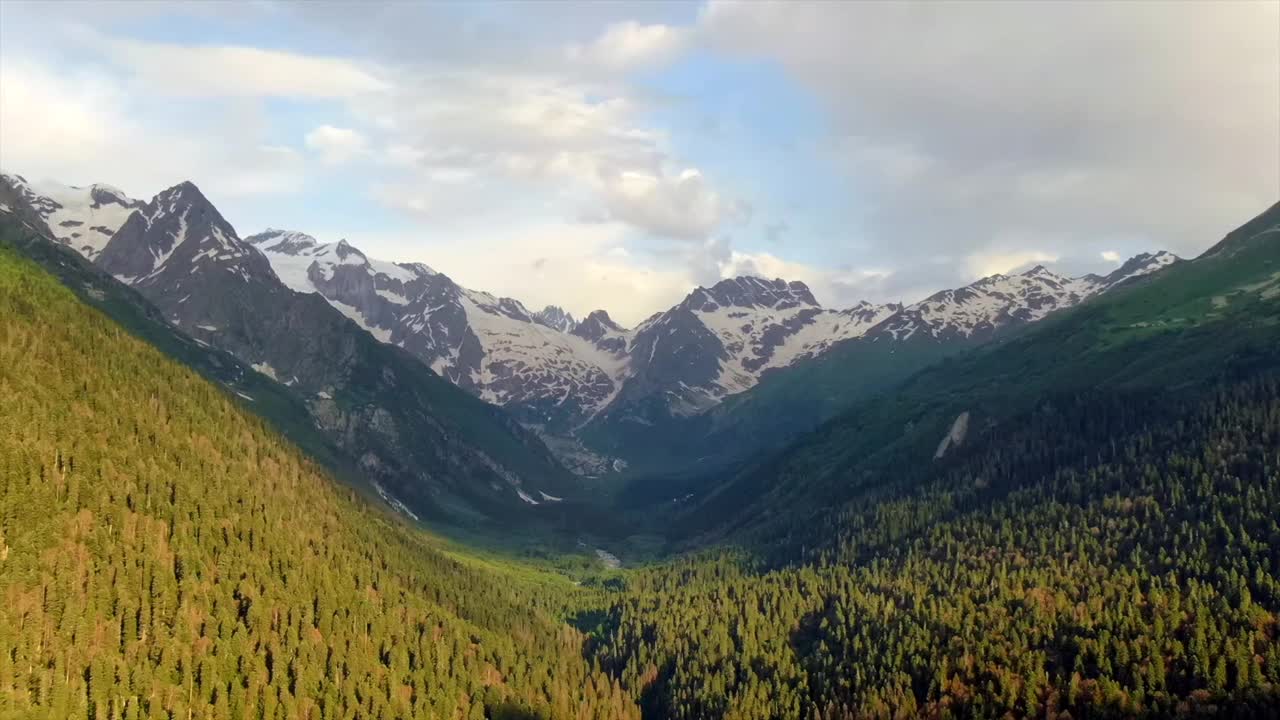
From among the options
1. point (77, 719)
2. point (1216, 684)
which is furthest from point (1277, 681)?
point (77, 719)

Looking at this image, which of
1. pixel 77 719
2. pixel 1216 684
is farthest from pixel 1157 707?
pixel 77 719

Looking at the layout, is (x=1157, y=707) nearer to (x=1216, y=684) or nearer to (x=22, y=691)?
(x=1216, y=684)

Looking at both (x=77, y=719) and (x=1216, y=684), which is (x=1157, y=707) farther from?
(x=77, y=719)

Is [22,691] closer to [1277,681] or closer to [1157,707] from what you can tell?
[1157,707]

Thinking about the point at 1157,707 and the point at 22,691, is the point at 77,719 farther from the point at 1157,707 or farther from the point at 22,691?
the point at 1157,707

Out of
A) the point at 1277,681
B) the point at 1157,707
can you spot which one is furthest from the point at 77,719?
the point at 1277,681
